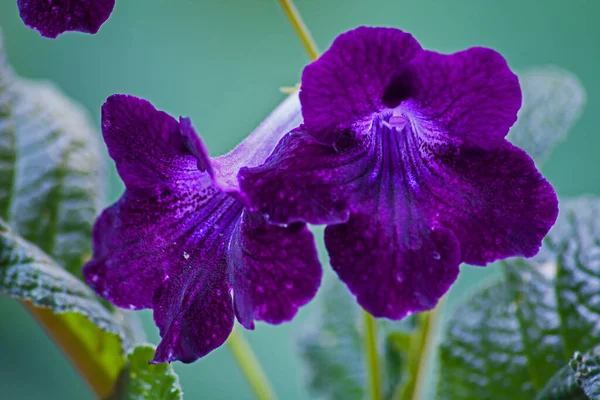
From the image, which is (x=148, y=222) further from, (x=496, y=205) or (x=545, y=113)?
(x=545, y=113)

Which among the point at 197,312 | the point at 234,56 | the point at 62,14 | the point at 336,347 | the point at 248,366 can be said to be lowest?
the point at 336,347

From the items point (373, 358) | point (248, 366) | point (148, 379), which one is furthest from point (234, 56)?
point (148, 379)

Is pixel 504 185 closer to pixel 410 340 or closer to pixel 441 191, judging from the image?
pixel 441 191

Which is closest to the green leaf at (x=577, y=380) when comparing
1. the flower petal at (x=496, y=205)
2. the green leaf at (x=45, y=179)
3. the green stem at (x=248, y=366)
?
the flower petal at (x=496, y=205)

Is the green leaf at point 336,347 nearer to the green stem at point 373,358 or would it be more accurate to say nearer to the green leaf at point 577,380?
the green stem at point 373,358

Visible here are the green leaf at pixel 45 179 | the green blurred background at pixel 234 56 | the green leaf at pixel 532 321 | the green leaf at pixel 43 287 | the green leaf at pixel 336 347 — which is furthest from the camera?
the green blurred background at pixel 234 56

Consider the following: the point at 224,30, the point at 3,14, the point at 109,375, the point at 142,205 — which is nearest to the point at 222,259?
the point at 142,205
